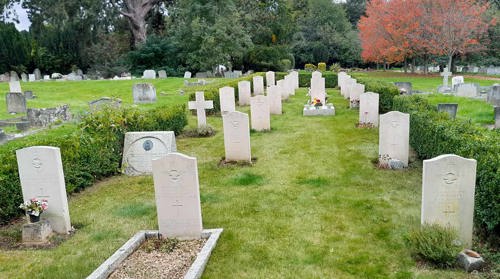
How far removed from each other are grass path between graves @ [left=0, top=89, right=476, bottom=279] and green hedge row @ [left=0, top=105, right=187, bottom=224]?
382 millimetres

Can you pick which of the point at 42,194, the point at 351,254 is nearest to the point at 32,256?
the point at 42,194

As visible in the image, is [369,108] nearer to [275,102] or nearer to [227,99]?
[275,102]

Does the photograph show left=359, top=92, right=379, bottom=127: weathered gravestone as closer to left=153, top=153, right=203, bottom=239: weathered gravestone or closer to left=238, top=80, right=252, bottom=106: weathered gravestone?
left=238, top=80, right=252, bottom=106: weathered gravestone

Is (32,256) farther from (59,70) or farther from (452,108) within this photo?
(59,70)

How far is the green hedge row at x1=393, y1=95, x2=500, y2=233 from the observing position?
5.52 metres

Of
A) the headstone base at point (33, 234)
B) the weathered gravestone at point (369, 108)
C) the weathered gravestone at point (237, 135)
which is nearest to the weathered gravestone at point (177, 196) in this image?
the headstone base at point (33, 234)

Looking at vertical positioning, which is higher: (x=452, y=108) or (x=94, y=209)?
(x=452, y=108)

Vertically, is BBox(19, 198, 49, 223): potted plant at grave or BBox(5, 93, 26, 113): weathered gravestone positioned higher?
BBox(5, 93, 26, 113): weathered gravestone

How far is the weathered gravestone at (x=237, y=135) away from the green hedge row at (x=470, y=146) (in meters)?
4.14

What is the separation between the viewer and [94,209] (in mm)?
7770

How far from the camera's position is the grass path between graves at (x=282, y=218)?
5.43 m

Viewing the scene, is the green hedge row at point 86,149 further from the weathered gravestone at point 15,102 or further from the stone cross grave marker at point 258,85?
the stone cross grave marker at point 258,85

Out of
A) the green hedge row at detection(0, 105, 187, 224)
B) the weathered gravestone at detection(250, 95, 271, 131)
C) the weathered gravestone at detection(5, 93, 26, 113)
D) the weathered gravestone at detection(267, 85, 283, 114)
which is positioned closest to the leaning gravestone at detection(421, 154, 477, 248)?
the green hedge row at detection(0, 105, 187, 224)

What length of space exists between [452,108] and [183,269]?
10.3 m
